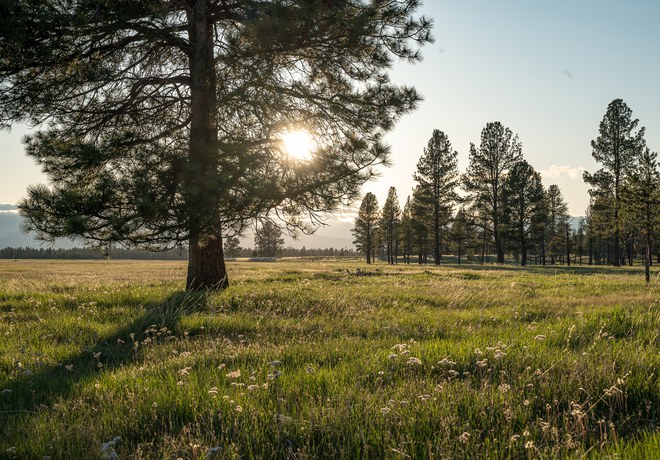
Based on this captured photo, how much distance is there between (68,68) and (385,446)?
9.84 m

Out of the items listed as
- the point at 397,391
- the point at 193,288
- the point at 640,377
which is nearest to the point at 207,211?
the point at 193,288

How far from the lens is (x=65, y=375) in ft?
13.1

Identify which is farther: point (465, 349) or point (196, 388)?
point (465, 349)

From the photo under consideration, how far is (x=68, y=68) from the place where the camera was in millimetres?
8781

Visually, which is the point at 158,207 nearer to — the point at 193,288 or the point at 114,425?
the point at 193,288

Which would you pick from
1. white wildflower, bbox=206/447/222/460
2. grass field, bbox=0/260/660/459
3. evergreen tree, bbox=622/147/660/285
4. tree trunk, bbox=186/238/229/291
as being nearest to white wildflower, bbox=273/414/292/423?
grass field, bbox=0/260/660/459

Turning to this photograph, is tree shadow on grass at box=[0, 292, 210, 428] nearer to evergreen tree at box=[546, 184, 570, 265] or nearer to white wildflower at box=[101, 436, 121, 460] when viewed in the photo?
white wildflower at box=[101, 436, 121, 460]

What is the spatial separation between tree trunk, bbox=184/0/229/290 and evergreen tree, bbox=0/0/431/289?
3 cm

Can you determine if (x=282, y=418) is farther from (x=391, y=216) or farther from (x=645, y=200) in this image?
(x=391, y=216)

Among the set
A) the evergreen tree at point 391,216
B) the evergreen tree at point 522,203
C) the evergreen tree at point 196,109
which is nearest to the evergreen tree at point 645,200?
the evergreen tree at point 196,109

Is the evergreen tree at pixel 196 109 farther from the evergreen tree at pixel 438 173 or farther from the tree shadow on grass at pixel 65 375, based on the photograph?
the evergreen tree at pixel 438 173

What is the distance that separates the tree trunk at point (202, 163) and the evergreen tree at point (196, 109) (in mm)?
33

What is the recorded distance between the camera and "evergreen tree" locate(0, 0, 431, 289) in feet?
23.7

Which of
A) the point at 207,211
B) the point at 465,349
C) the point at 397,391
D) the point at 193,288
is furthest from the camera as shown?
the point at 193,288
